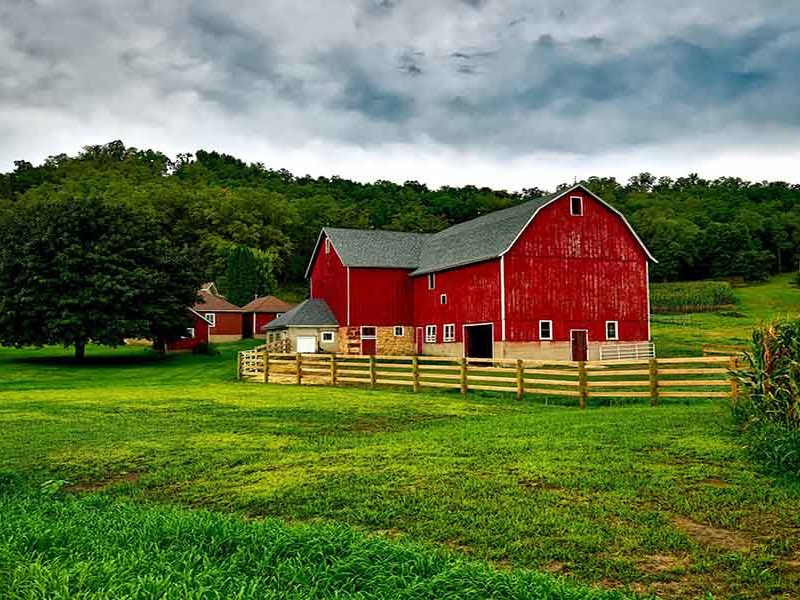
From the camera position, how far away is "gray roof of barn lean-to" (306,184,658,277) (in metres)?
34.1

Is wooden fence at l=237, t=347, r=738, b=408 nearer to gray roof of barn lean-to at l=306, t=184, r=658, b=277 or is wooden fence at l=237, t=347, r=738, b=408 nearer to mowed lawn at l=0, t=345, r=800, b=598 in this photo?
mowed lawn at l=0, t=345, r=800, b=598

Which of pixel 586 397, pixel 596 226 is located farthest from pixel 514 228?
pixel 586 397

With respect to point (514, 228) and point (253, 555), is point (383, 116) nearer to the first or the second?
point (514, 228)

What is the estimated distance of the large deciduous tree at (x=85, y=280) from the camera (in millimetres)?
36375

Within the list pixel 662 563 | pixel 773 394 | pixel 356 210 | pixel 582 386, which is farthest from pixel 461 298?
pixel 356 210

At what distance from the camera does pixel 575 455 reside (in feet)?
30.6

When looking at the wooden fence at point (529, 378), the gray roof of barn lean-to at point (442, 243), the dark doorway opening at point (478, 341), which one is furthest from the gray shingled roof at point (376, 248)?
the wooden fence at point (529, 378)

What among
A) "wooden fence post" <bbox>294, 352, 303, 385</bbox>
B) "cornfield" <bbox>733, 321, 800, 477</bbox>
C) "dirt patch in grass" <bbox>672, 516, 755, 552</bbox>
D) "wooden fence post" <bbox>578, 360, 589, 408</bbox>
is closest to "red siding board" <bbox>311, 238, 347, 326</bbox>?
"wooden fence post" <bbox>294, 352, 303, 385</bbox>

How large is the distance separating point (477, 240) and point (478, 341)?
17.1 ft

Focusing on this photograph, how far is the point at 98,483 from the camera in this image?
28.7 feet

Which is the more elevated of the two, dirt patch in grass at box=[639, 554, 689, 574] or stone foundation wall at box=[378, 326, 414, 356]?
stone foundation wall at box=[378, 326, 414, 356]

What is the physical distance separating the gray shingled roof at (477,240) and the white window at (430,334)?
300cm

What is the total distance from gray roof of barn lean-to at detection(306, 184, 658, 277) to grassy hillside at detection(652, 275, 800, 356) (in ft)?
17.2

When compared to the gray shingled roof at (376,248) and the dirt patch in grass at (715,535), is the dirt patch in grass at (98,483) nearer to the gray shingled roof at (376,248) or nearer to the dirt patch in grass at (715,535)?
the dirt patch in grass at (715,535)
